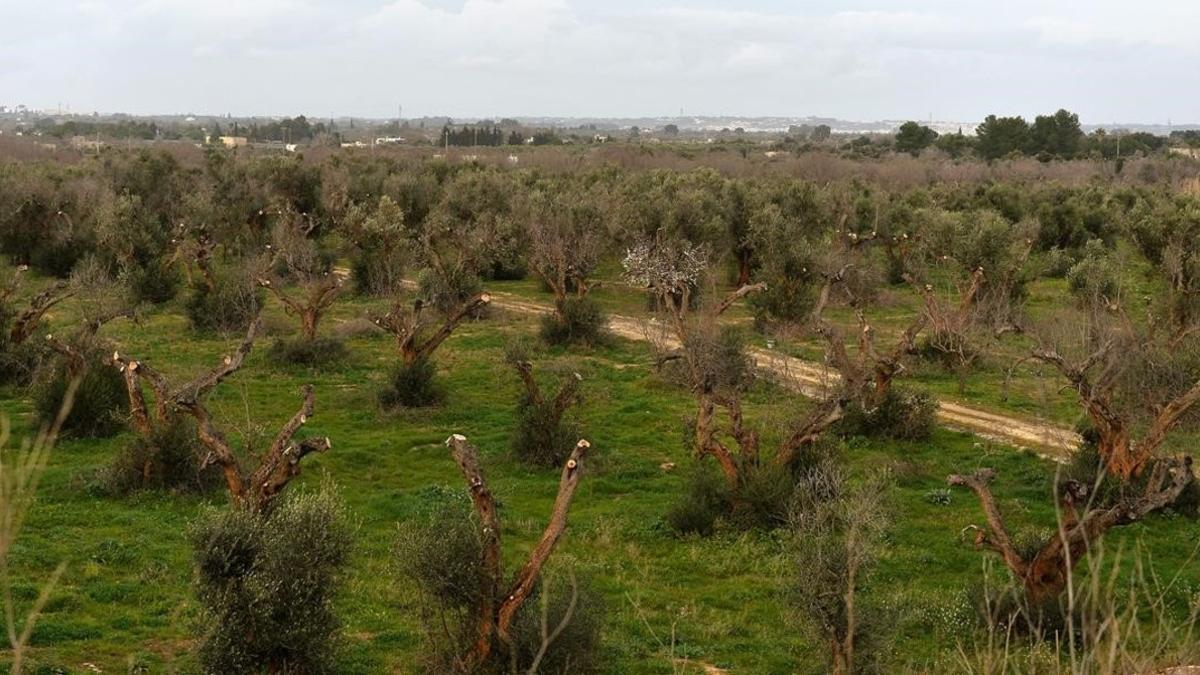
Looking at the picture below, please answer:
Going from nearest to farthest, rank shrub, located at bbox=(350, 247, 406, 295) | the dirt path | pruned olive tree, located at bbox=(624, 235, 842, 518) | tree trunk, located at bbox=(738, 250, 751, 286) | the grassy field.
Answer: the grassy field, pruned olive tree, located at bbox=(624, 235, 842, 518), the dirt path, shrub, located at bbox=(350, 247, 406, 295), tree trunk, located at bbox=(738, 250, 751, 286)

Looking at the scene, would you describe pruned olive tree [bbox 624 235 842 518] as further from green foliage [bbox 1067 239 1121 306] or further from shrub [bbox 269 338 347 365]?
green foliage [bbox 1067 239 1121 306]

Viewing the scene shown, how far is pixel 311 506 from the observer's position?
1141 cm

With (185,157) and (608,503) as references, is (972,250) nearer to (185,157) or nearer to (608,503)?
(608,503)

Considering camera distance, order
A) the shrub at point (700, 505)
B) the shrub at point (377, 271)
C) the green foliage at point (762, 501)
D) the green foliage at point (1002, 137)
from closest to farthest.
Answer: the shrub at point (700, 505) < the green foliage at point (762, 501) < the shrub at point (377, 271) < the green foliage at point (1002, 137)

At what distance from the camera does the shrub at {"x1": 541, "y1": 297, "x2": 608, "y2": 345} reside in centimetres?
3131

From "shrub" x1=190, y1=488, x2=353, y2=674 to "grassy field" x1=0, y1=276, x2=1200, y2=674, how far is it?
31.2 inches

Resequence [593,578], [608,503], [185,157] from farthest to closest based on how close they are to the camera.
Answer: [185,157] → [608,503] → [593,578]

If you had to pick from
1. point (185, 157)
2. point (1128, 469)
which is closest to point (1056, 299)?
point (1128, 469)

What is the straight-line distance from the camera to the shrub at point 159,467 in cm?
1777

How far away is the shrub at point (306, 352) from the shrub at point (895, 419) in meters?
13.1

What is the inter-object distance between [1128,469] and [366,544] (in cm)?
1129

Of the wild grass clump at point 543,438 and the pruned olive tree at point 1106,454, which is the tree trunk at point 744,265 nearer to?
the pruned olive tree at point 1106,454

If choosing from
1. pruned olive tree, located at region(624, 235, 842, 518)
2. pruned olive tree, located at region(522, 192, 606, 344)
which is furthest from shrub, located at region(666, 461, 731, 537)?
pruned olive tree, located at region(522, 192, 606, 344)

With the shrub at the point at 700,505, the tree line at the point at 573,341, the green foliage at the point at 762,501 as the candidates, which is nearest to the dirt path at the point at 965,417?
the tree line at the point at 573,341
